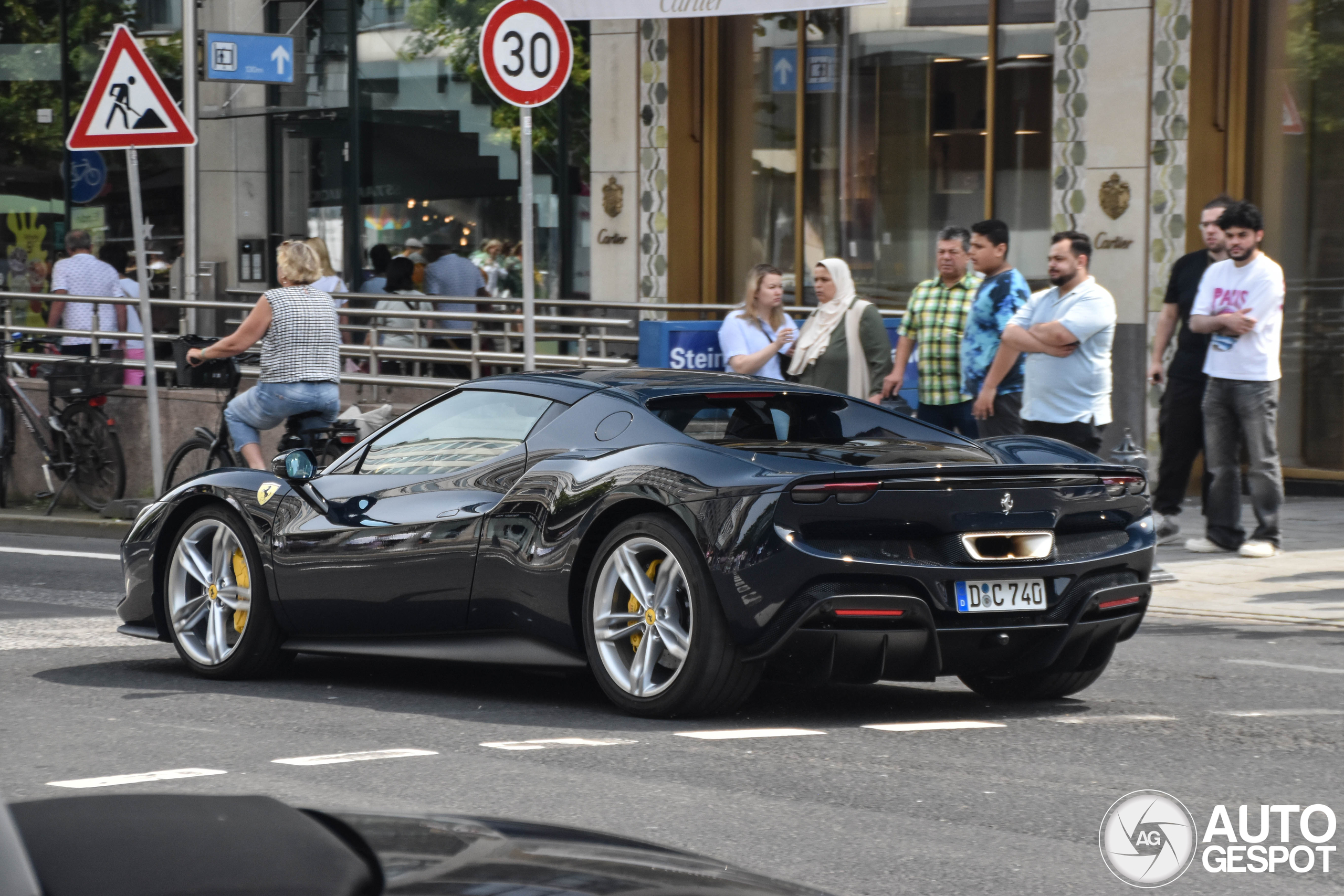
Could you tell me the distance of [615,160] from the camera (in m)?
17.1

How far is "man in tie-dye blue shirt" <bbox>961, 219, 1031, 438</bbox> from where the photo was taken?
10.3 meters

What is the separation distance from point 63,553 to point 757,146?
289 inches

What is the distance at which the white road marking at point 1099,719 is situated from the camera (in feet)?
21.0

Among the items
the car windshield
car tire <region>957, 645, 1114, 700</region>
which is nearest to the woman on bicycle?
the car windshield

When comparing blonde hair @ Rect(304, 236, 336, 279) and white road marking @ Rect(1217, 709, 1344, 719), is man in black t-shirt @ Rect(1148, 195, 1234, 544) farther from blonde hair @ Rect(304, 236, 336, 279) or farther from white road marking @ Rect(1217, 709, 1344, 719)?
blonde hair @ Rect(304, 236, 336, 279)

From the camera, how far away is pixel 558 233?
1897 centimetres

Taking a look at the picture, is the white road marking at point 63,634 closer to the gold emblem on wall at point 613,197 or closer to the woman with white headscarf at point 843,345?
the woman with white headscarf at point 843,345

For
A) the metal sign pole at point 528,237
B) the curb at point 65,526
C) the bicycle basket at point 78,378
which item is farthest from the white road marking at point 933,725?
the bicycle basket at point 78,378

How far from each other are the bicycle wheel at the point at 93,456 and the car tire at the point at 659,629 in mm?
8500

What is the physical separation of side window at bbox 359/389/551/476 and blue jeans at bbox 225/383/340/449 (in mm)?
3913

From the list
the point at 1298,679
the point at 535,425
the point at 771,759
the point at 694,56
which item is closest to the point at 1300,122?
the point at 694,56

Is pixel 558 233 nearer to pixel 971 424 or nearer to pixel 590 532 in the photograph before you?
pixel 971 424

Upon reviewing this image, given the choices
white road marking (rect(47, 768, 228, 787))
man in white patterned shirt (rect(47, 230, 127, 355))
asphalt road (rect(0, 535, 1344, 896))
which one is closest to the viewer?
asphalt road (rect(0, 535, 1344, 896))

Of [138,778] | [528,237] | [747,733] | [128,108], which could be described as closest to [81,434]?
[128,108]
